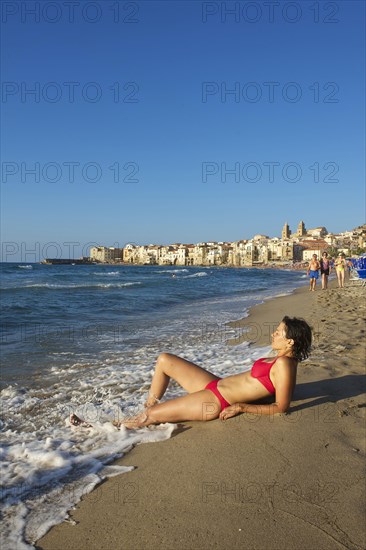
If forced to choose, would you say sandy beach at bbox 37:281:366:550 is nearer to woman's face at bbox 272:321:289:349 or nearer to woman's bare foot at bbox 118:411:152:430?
woman's bare foot at bbox 118:411:152:430

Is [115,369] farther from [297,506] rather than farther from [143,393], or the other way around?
[297,506]

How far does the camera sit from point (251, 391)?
11.2 feet

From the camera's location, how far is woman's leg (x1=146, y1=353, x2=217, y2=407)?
12.0 feet

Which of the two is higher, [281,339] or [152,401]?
[281,339]

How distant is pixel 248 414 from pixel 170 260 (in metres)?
129

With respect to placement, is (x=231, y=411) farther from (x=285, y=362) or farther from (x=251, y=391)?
(x=285, y=362)

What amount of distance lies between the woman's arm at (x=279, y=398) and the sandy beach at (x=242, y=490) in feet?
0.26

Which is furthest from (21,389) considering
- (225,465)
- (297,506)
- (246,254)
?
(246,254)

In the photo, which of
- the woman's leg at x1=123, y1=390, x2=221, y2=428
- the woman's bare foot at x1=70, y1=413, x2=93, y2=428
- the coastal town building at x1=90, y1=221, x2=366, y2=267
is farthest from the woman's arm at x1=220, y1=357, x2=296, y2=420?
the coastal town building at x1=90, y1=221, x2=366, y2=267

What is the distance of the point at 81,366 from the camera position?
6.08 m

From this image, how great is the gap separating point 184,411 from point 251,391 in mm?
584

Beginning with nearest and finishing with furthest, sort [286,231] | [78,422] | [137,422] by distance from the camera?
1. [137,422]
2. [78,422]
3. [286,231]

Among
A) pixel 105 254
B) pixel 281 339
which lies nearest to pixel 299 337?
pixel 281 339

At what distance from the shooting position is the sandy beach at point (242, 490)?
6.63 ft
